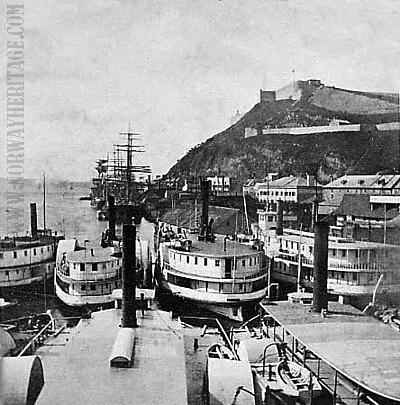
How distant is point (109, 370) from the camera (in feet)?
12.2

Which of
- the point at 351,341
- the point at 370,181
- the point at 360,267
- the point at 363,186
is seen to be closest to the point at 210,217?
the point at 363,186

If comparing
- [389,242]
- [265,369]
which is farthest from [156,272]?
[265,369]

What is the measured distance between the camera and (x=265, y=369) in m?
4.50

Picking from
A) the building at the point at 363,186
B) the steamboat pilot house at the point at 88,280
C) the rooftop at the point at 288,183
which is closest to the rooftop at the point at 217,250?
the steamboat pilot house at the point at 88,280

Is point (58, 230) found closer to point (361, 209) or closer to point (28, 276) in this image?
point (28, 276)

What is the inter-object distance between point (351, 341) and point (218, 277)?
16.3 ft

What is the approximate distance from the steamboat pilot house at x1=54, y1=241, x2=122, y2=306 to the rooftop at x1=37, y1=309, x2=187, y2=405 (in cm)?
354

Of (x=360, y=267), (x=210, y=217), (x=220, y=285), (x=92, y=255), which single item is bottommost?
(x=220, y=285)

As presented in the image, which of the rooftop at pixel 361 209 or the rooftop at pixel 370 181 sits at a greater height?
the rooftop at pixel 370 181

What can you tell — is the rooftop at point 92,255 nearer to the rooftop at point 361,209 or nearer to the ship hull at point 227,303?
the ship hull at point 227,303

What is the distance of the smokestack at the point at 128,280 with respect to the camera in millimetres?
5143

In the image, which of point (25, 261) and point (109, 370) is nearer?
point (109, 370)

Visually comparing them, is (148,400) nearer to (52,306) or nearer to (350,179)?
(52,306)

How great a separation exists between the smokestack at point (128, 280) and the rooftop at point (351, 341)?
1.49 metres
